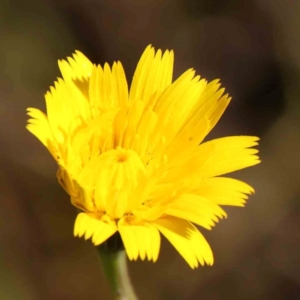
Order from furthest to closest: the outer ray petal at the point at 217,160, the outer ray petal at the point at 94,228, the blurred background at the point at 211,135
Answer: the blurred background at the point at 211,135 → the outer ray petal at the point at 217,160 → the outer ray petal at the point at 94,228

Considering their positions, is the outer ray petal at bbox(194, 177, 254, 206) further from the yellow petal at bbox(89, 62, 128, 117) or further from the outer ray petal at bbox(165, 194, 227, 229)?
the yellow petal at bbox(89, 62, 128, 117)

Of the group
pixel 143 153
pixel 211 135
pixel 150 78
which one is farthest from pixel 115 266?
pixel 211 135

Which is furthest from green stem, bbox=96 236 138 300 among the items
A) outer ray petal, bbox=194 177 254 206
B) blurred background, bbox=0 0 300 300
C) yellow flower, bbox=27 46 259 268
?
blurred background, bbox=0 0 300 300

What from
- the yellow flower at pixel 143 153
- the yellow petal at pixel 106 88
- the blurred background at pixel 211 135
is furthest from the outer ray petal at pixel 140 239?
the blurred background at pixel 211 135

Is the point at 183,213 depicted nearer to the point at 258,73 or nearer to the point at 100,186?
the point at 100,186

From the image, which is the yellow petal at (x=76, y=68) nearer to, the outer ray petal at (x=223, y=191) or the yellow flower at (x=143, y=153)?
the yellow flower at (x=143, y=153)
